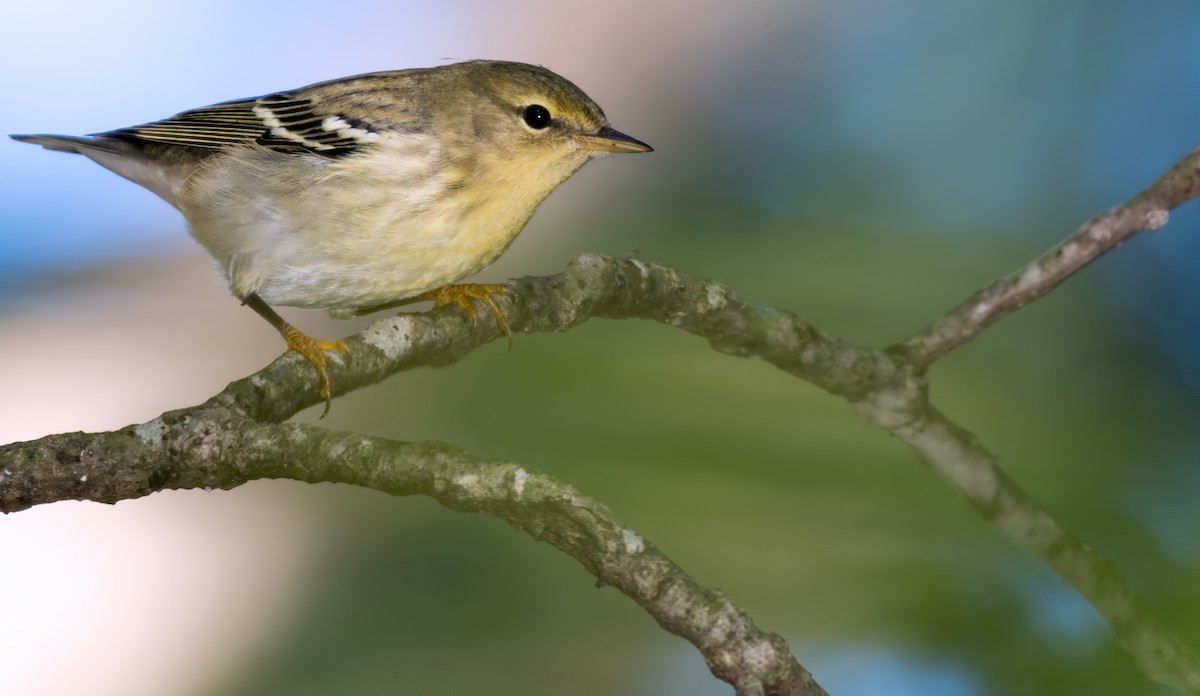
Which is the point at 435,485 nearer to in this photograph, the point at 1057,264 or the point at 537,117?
the point at 1057,264

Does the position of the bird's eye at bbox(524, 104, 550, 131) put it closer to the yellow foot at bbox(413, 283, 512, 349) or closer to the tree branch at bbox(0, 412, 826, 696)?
the yellow foot at bbox(413, 283, 512, 349)

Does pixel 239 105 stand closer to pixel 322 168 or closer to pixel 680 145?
pixel 322 168

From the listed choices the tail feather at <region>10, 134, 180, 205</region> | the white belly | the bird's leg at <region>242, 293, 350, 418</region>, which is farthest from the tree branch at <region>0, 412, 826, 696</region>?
the tail feather at <region>10, 134, 180, 205</region>

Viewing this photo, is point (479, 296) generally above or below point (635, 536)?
above

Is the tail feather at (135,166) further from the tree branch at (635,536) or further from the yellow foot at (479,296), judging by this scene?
the tree branch at (635,536)

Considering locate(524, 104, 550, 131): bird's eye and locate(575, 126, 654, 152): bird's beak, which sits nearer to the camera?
locate(575, 126, 654, 152): bird's beak

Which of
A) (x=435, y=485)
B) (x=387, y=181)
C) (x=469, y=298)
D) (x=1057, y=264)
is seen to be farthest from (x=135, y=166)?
(x=1057, y=264)

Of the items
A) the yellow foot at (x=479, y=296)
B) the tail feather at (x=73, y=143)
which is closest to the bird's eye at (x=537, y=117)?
the yellow foot at (x=479, y=296)
